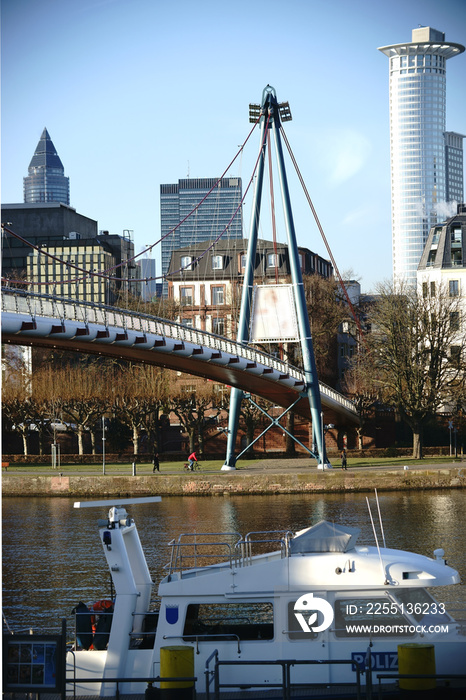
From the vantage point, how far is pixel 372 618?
11242 mm

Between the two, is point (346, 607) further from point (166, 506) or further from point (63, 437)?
point (63, 437)

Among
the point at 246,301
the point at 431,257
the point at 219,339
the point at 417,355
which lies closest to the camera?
the point at 219,339

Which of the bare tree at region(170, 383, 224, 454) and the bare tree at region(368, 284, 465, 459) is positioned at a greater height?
the bare tree at region(368, 284, 465, 459)

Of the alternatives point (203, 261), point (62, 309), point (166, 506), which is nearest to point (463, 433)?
point (166, 506)

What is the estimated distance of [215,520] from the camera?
3153cm

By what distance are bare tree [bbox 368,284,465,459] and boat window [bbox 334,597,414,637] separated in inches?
1434

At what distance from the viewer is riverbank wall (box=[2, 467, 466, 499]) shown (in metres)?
38.5

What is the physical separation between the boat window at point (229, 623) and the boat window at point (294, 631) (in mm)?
274

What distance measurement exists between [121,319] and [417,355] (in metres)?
16.2

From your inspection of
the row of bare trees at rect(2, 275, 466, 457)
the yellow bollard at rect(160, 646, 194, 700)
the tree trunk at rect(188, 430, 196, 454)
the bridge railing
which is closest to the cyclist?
the bridge railing

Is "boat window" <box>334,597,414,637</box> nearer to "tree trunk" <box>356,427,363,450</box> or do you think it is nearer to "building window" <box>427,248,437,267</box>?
"tree trunk" <box>356,427,363,450</box>

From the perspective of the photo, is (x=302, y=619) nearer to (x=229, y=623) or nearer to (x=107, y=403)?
(x=229, y=623)

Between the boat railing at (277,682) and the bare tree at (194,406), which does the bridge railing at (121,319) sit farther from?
the boat railing at (277,682)

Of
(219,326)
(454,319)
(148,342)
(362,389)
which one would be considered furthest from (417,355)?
(219,326)
